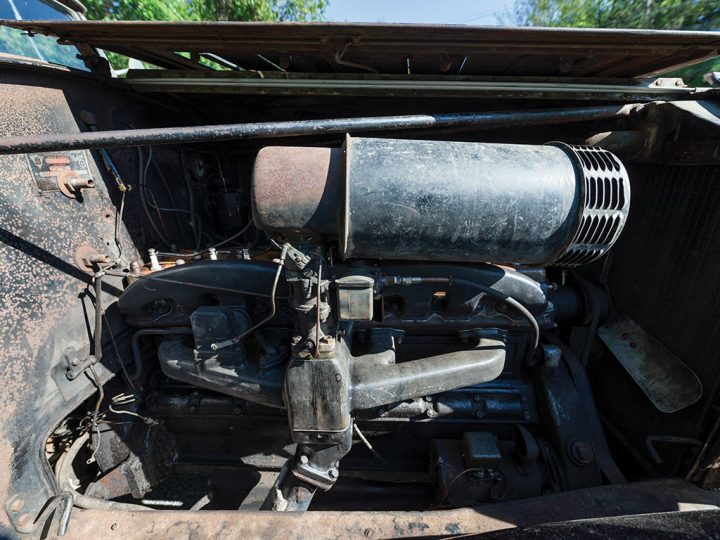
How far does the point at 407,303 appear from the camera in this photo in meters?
1.44

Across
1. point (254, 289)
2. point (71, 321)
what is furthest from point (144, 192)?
point (254, 289)

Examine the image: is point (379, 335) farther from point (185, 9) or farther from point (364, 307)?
point (185, 9)

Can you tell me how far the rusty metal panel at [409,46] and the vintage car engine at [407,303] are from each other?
1.55ft

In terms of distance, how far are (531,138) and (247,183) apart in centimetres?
204

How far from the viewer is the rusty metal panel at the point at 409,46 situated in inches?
49.1

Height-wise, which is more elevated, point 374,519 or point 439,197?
point 439,197

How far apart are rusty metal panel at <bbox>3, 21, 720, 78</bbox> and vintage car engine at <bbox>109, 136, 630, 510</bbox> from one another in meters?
0.47

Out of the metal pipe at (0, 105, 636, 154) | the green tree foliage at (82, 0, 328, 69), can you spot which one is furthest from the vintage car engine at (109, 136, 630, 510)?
the green tree foliage at (82, 0, 328, 69)

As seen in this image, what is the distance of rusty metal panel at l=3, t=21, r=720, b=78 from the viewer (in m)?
1.25

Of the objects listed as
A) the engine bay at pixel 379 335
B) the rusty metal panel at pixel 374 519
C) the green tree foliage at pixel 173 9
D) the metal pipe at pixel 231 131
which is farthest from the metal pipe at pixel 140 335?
→ the green tree foliage at pixel 173 9

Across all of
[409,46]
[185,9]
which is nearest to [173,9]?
[185,9]

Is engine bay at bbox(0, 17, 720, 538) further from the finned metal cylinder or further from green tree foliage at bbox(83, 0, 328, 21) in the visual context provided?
green tree foliage at bbox(83, 0, 328, 21)

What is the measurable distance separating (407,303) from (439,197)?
0.55 metres

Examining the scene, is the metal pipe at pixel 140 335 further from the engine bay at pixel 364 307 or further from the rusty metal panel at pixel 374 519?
the rusty metal panel at pixel 374 519
